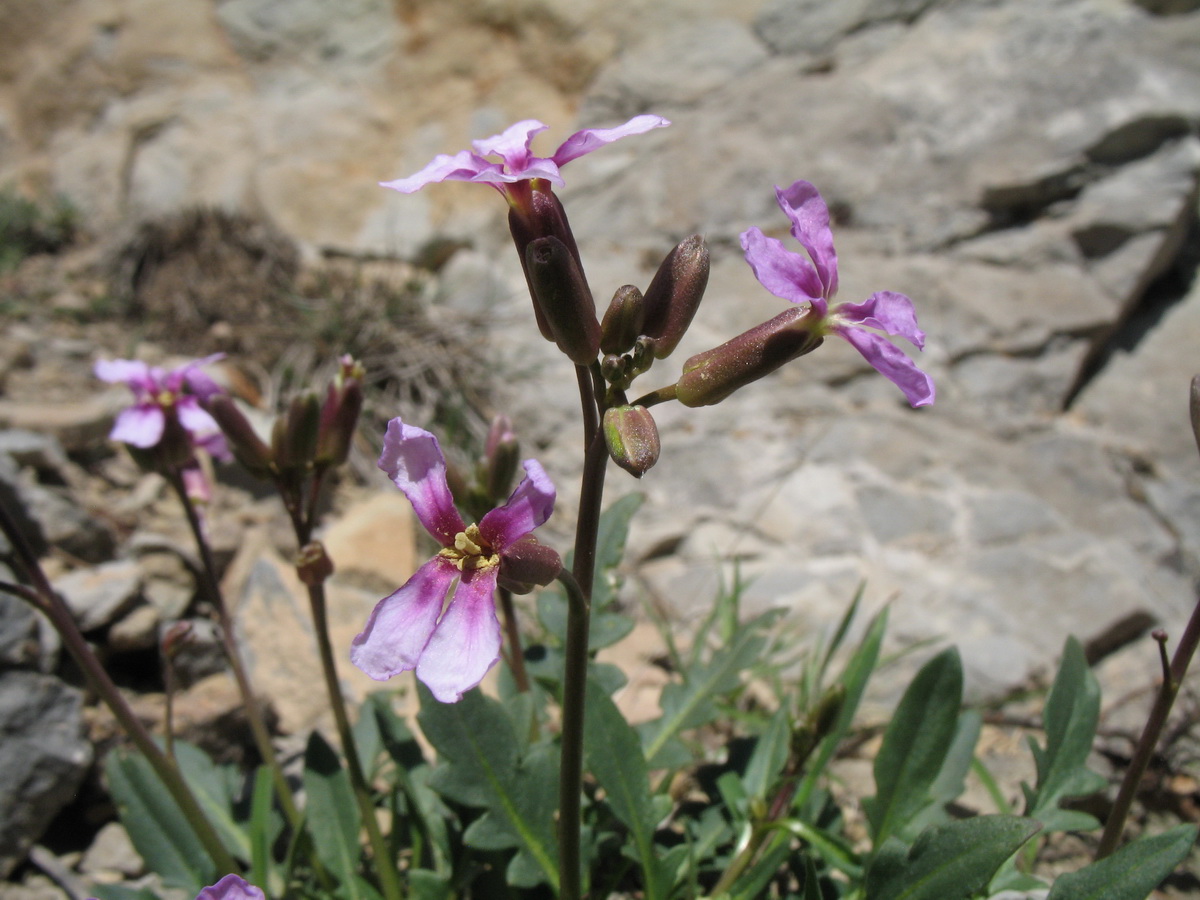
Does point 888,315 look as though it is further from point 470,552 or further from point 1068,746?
point 1068,746

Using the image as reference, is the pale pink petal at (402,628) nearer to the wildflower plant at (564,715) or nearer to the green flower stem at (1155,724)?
the wildflower plant at (564,715)

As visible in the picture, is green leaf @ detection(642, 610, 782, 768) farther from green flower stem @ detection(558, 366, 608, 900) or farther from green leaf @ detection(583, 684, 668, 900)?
green flower stem @ detection(558, 366, 608, 900)

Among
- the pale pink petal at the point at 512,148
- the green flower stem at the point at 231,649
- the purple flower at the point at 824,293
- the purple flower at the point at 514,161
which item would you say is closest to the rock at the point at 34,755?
the green flower stem at the point at 231,649

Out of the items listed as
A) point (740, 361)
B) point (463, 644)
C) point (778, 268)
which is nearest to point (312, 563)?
point (463, 644)

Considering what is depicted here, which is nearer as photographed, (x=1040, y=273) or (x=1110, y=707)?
(x=1110, y=707)

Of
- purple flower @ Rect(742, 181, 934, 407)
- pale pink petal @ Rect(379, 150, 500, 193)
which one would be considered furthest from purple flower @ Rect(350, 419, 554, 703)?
purple flower @ Rect(742, 181, 934, 407)

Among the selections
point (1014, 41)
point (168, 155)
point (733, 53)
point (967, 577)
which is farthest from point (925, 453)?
point (168, 155)

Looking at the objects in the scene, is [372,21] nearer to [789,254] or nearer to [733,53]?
[733,53]
